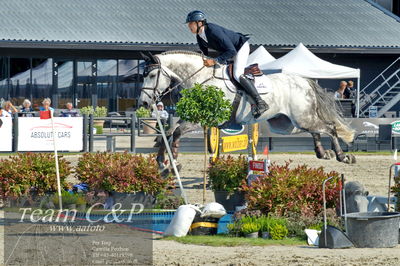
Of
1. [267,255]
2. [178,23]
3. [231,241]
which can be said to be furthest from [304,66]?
[267,255]

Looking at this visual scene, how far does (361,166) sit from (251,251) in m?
12.1

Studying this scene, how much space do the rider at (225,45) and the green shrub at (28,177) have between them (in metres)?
3.18

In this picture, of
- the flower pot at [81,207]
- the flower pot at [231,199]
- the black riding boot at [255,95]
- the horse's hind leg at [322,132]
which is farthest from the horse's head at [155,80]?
the horse's hind leg at [322,132]

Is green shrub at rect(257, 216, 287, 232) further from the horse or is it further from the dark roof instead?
the dark roof

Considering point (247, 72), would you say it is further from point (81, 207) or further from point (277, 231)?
point (277, 231)

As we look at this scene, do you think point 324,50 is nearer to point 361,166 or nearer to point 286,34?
point 286,34

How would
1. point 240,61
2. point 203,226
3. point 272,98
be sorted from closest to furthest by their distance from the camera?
point 203,226 < point 240,61 < point 272,98

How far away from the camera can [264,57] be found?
30.2 metres

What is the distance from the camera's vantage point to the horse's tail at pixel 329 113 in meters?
16.4

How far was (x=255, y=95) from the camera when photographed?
14.9 metres

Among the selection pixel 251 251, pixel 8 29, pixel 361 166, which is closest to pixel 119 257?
pixel 251 251

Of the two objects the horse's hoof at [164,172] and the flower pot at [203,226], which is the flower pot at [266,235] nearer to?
the flower pot at [203,226]

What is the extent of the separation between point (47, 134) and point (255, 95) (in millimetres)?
9390

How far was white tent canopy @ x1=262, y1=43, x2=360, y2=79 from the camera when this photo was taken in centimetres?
2877
